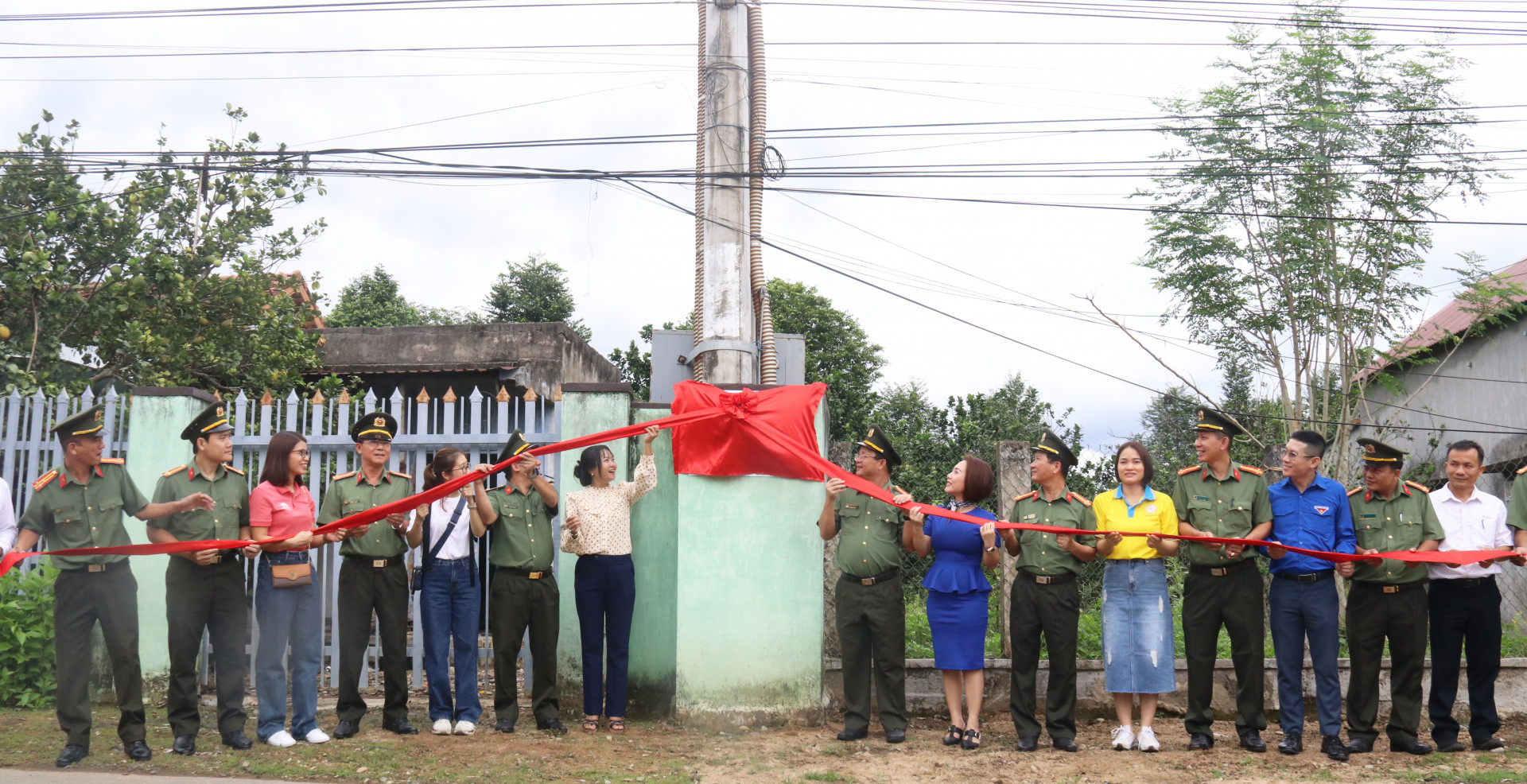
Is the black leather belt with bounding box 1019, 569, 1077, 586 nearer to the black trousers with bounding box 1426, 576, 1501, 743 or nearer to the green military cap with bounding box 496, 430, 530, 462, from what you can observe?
the black trousers with bounding box 1426, 576, 1501, 743

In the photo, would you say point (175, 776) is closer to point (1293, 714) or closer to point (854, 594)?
point (854, 594)

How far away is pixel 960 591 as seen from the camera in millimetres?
5945

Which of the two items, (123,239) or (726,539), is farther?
(123,239)

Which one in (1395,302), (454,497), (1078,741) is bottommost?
(1078,741)

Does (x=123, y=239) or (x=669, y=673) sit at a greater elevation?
(x=123, y=239)

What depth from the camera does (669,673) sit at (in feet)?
22.2

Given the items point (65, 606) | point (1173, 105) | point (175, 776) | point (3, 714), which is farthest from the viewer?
point (1173, 105)

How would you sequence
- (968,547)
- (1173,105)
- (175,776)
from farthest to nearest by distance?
(1173,105) → (968,547) → (175,776)

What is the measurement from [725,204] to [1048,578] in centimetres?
308

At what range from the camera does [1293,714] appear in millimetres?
5648

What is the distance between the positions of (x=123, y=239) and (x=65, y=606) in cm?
722

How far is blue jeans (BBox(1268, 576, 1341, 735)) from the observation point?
566 centimetres

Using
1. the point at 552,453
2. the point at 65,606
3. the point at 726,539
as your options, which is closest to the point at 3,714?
the point at 65,606

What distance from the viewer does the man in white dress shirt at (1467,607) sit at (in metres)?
5.70
